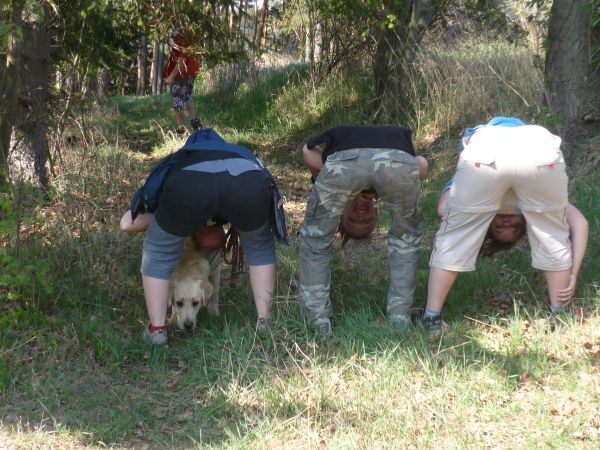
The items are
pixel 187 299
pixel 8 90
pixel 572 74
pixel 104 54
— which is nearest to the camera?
pixel 187 299

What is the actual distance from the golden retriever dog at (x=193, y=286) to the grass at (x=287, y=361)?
5.8 inches

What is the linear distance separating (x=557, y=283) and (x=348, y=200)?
141 centimetres

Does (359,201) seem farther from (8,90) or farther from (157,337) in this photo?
(8,90)

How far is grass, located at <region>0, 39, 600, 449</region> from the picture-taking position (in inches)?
143

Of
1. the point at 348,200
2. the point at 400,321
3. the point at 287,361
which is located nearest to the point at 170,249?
the point at 287,361

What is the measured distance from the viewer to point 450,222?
436cm

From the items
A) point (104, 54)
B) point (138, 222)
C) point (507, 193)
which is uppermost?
point (104, 54)

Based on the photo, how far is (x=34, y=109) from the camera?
21.0ft

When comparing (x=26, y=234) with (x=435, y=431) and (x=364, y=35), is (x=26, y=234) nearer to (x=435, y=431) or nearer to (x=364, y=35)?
(x=435, y=431)

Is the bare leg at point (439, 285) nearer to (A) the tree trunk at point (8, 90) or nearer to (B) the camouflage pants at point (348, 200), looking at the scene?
(B) the camouflage pants at point (348, 200)

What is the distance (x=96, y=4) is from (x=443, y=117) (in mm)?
4466

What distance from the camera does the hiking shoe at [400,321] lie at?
14.9ft

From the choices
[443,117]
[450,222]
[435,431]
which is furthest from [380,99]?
[435,431]

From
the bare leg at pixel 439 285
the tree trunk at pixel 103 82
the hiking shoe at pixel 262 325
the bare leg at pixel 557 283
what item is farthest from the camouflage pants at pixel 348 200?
the tree trunk at pixel 103 82
